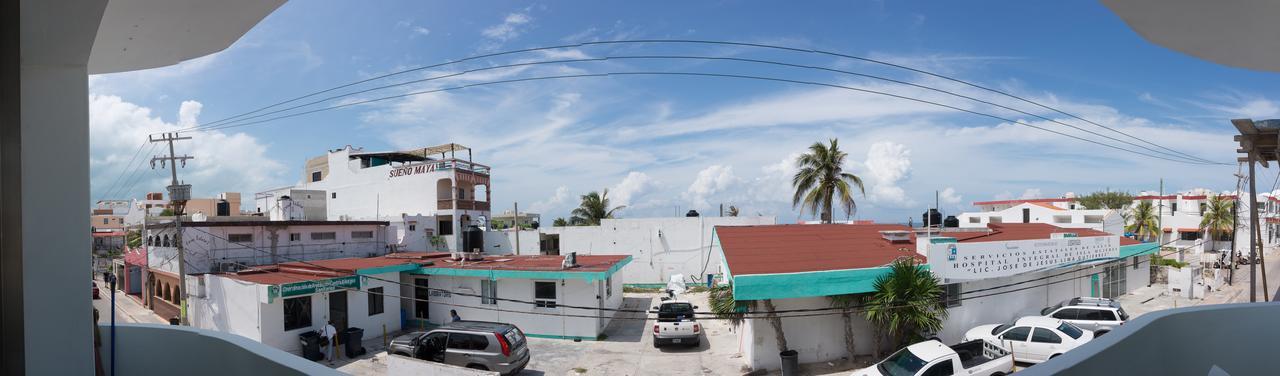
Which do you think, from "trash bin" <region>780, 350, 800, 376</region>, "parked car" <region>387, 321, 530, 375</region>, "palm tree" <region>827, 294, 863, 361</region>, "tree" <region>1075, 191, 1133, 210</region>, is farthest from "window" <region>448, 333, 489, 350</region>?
"tree" <region>1075, 191, 1133, 210</region>

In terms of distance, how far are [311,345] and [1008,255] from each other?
17.0 metres

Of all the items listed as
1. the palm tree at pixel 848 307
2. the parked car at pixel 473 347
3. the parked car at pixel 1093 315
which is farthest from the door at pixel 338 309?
the parked car at pixel 1093 315

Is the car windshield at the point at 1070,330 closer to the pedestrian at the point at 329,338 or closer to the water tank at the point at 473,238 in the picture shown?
the pedestrian at the point at 329,338

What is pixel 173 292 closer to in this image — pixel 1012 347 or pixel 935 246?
pixel 935 246

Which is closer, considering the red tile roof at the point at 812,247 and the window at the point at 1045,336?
A: the window at the point at 1045,336

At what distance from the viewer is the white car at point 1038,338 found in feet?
38.0

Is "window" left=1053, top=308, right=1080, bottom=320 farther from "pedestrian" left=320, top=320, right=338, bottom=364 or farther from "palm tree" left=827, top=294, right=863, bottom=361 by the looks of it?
"pedestrian" left=320, top=320, right=338, bottom=364

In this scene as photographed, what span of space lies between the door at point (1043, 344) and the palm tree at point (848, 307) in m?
3.58

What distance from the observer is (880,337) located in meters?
12.2

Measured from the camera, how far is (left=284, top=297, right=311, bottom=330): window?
13938mm

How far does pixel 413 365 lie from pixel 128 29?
29.2 feet

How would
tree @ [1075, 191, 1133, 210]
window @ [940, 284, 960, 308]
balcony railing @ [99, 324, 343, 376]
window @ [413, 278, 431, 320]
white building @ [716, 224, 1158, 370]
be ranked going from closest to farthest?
balcony railing @ [99, 324, 343, 376] → white building @ [716, 224, 1158, 370] → window @ [940, 284, 960, 308] → window @ [413, 278, 431, 320] → tree @ [1075, 191, 1133, 210]

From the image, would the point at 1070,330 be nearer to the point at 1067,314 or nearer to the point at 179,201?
the point at 1067,314

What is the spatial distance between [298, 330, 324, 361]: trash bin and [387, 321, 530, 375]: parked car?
2.72m
